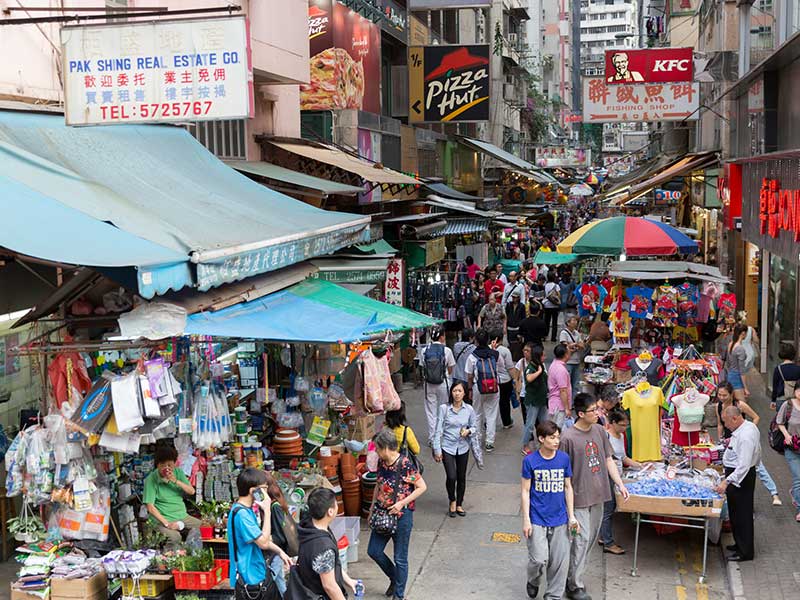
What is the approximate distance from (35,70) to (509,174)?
3303cm

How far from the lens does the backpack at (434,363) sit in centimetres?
1288

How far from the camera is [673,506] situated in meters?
9.27

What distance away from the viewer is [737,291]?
23906 mm

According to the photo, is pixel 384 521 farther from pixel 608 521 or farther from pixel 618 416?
pixel 618 416

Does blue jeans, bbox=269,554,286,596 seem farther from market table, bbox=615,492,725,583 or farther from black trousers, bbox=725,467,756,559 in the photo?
black trousers, bbox=725,467,756,559

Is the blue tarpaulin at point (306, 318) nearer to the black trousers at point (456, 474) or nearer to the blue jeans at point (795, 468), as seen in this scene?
the black trousers at point (456, 474)

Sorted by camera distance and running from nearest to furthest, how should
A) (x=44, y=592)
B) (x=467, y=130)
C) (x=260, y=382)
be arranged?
(x=44, y=592) < (x=260, y=382) < (x=467, y=130)

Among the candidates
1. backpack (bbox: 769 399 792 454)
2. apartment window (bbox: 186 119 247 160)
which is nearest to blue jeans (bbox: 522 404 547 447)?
backpack (bbox: 769 399 792 454)

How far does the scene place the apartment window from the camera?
1479 centimetres

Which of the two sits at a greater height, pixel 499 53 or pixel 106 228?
pixel 499 53

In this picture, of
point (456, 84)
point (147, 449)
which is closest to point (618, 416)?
point (147, 449)

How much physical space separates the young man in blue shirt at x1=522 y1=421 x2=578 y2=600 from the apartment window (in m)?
8.46

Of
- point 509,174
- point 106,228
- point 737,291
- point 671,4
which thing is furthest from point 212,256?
point 671,4

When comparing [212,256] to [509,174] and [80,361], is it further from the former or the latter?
[509,174]
